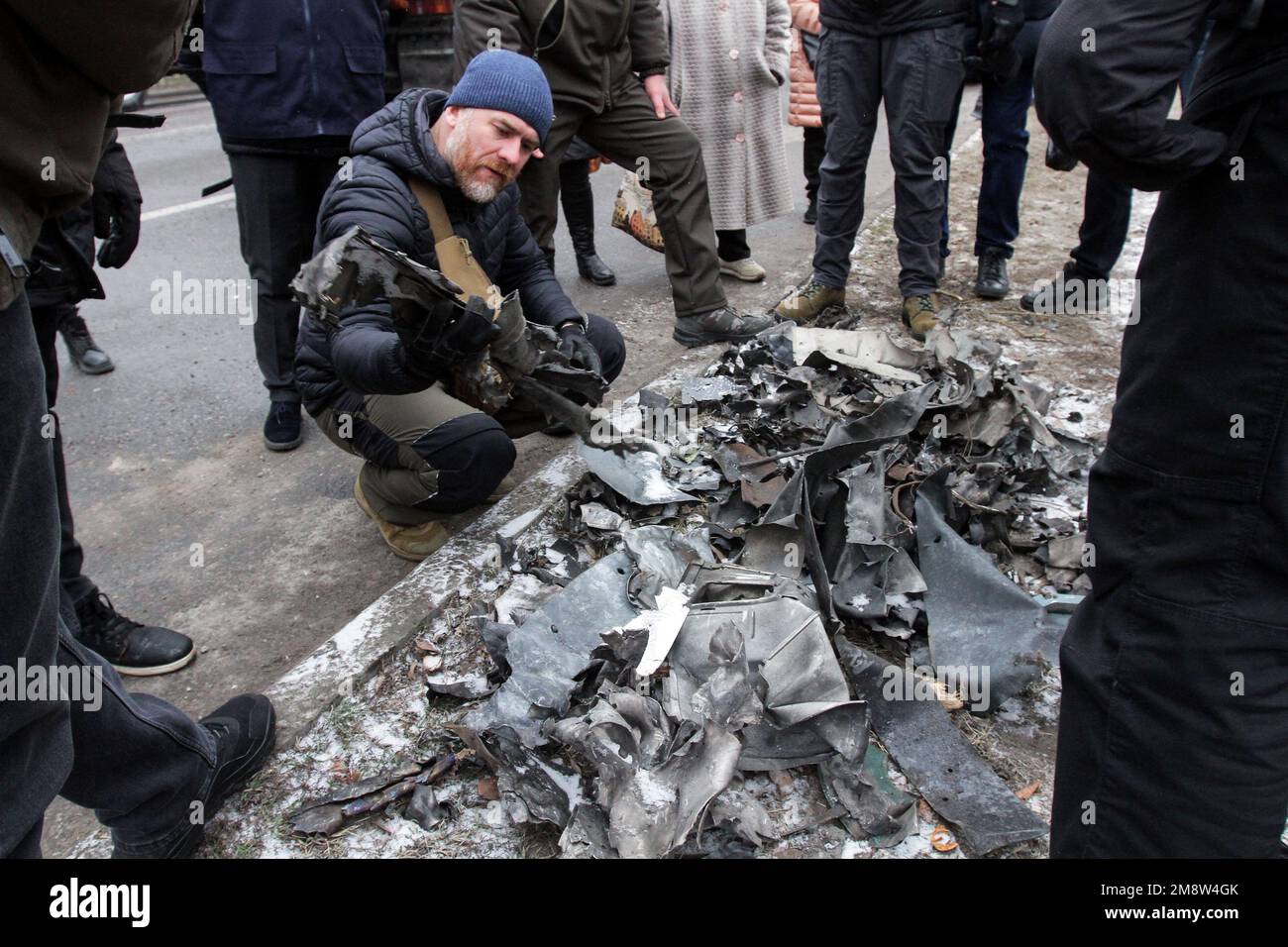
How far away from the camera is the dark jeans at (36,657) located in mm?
1357

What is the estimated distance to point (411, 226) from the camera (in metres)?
2.86

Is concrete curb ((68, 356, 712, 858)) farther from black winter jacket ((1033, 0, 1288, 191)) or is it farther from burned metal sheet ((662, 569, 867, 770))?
black winter jacket ((1033, 0, 1288, 191))

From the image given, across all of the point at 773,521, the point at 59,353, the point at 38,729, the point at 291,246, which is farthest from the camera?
the point at 59,353

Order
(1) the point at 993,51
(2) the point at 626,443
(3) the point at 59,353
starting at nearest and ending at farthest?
(2) the point at 626,443, (1) the point at 993,51, (3) the point at 59,353

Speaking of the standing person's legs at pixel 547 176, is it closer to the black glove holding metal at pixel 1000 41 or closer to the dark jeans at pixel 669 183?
the dark jeans at pixel 669 183

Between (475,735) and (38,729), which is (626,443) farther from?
(38,729)

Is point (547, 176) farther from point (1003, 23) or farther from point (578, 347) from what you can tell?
point (1003, 23)

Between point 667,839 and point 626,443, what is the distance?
1.66 m

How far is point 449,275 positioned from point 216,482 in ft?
4.92

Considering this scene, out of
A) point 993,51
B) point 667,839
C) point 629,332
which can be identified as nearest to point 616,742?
point 667,839

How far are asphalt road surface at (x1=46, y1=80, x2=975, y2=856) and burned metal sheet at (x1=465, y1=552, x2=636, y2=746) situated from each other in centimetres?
86

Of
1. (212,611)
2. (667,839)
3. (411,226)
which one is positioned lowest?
(212,611)

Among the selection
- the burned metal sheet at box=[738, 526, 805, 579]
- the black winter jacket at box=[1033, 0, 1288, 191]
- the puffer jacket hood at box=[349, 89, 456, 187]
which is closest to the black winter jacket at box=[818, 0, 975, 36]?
the puffer jacket hood at box=[349, 89, 456, 187]

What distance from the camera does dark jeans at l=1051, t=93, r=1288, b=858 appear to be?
1.44m
